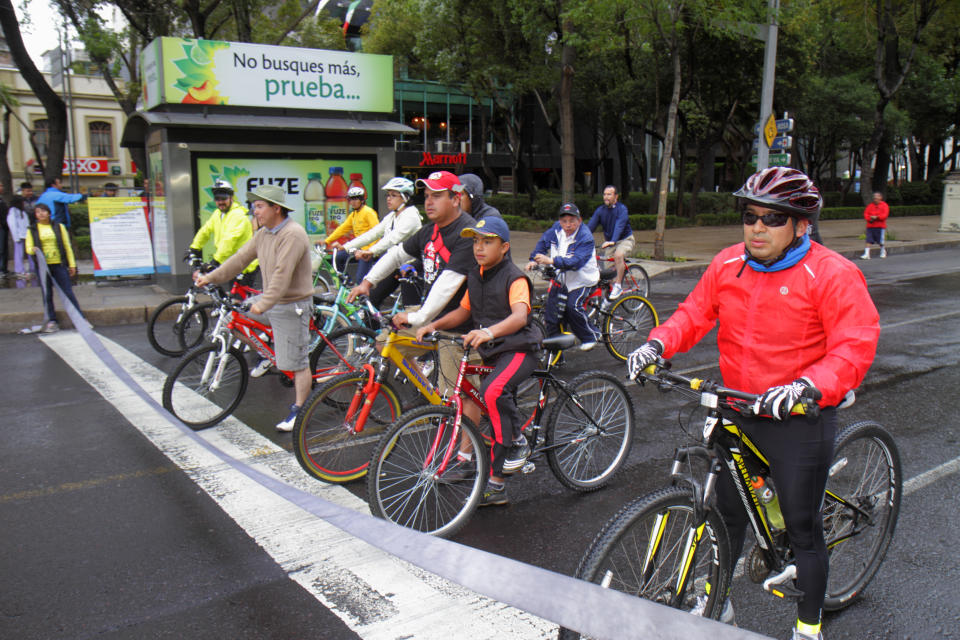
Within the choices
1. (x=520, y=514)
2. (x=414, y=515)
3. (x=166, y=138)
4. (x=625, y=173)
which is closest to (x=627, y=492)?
(x=520, y=514)

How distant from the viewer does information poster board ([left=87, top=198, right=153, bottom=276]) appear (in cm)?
1308

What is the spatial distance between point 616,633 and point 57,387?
6.82m

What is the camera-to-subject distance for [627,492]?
187 inches

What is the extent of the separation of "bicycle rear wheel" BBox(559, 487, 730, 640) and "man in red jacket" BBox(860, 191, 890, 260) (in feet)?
60.5

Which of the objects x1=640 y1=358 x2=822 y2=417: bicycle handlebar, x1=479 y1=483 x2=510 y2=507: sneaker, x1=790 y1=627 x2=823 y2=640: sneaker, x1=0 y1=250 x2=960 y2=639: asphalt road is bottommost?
x1=0 y1=250 x2=960 y2=639: asphalt road

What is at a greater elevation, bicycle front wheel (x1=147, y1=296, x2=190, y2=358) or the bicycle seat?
the bicycle seat

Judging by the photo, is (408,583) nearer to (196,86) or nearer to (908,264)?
(196,86)

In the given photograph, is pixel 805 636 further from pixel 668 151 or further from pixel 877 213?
pixel 877 213

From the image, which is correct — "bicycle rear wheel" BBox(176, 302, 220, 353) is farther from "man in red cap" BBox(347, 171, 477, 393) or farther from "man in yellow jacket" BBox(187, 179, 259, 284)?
"man in red cap" BBox(347, 171, 477, 393)

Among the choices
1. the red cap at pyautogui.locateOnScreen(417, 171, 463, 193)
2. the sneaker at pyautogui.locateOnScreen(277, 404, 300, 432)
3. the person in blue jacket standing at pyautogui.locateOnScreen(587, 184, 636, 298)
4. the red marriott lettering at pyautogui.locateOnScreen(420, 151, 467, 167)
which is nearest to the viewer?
the red cap at pyautogui.locateOnScreen(417, 171, 463, 193)

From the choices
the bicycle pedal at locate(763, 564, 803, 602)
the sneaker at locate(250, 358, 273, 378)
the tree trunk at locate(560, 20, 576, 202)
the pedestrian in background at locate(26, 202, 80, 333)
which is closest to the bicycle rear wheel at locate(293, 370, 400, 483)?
the sneaker at locate(250, 358, 273, 378)

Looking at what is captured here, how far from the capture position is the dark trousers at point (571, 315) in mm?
7656

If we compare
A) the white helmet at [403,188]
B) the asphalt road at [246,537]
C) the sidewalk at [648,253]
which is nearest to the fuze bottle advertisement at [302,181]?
the sidewalk at [648,253]

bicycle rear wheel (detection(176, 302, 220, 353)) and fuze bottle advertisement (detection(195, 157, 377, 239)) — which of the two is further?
fuze bottle advertisement (detection(195, 157, 377, 239))
